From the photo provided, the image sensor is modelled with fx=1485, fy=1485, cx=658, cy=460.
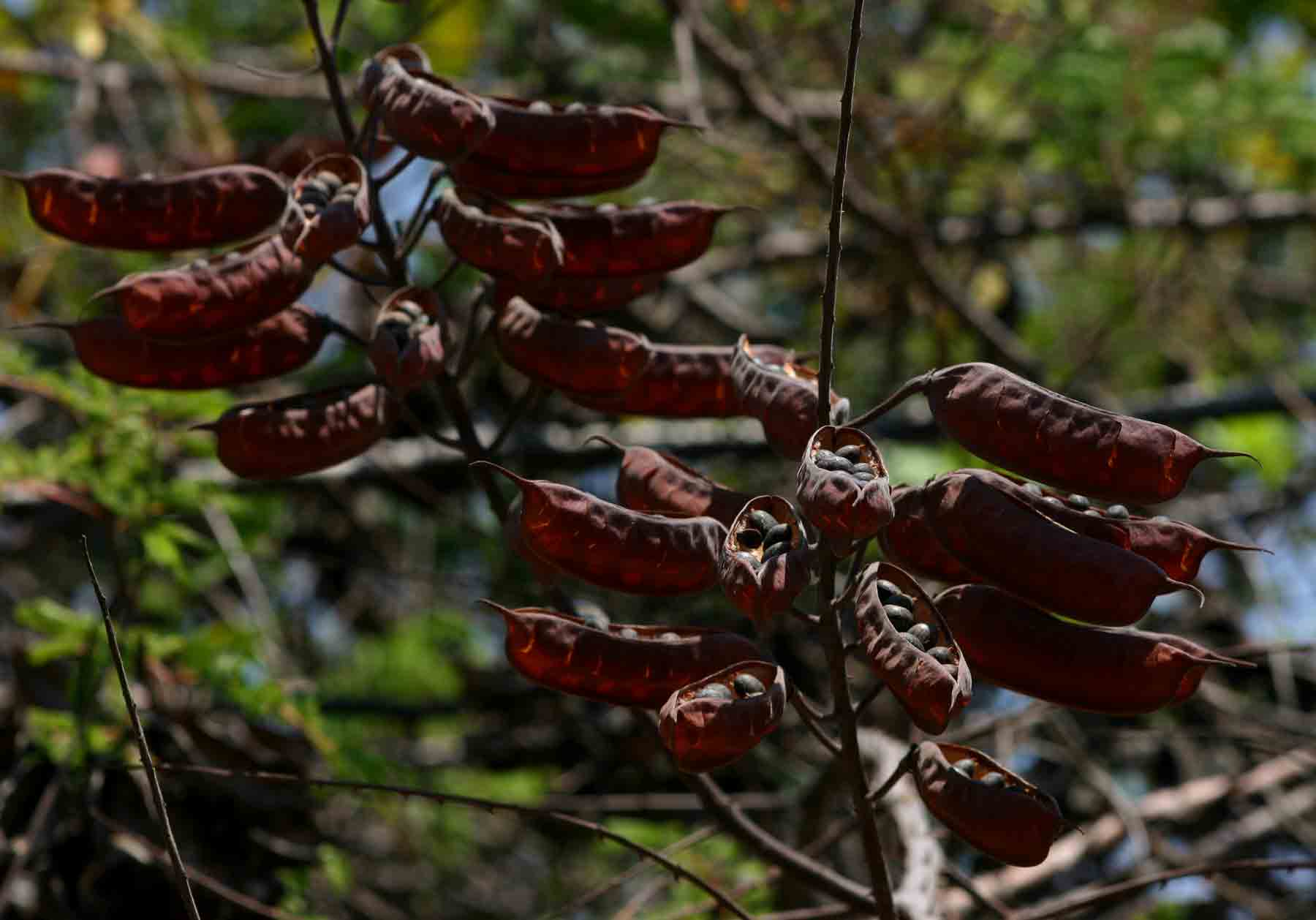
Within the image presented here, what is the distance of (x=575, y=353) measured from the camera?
2.10 m

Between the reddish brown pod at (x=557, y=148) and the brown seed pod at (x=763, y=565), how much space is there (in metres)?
0.69

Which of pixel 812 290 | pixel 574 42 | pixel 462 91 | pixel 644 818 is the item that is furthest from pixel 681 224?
pixel 574 42

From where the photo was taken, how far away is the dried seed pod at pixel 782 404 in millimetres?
1762

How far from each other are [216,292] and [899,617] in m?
1.02

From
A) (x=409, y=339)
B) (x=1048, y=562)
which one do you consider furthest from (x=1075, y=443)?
(x=409, y=339)

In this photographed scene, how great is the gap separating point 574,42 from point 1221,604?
4.25m

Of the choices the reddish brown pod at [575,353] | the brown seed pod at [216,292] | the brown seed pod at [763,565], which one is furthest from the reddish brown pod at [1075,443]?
the brown seed pod at [216,292]

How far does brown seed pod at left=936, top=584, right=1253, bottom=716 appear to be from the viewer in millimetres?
1690

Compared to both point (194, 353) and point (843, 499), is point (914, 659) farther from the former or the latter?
point (194, 353)

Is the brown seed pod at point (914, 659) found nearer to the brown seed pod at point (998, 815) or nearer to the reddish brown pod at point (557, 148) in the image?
the brown seed pod at point (998, 815)

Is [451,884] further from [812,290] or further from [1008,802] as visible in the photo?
[1008,802]

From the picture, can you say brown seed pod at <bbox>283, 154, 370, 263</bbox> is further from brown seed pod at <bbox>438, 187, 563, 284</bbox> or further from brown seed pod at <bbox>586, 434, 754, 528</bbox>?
brown seed pod at <bbox>586, 434, 754, 528</bbox>

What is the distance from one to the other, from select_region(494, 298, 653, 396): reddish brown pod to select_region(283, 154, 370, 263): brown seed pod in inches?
10.6

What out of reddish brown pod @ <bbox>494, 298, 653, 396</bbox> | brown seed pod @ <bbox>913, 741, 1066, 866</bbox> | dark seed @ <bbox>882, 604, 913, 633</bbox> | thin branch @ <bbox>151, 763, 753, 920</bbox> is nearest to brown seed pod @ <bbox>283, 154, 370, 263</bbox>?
reddish brown pod @ <bbox>494, 298, 653, 396</bbox>
